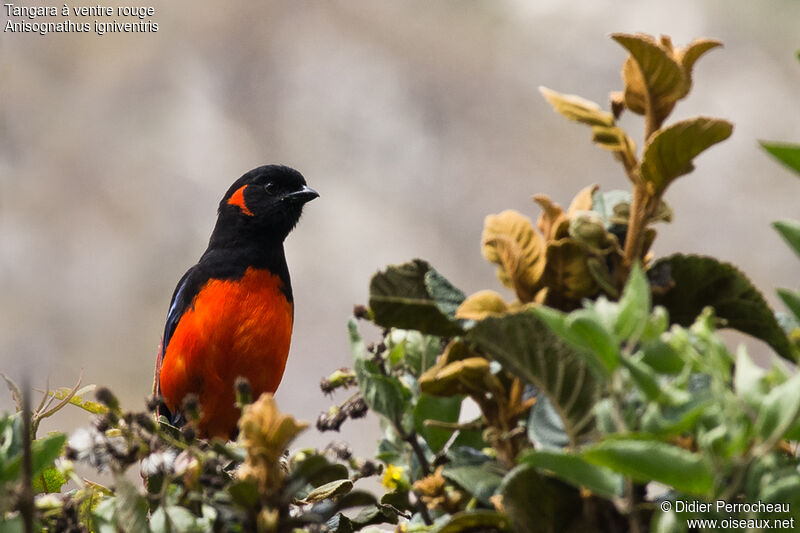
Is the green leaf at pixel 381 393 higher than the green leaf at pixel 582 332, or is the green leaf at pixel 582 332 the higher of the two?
the green leaf at pixel 381 393

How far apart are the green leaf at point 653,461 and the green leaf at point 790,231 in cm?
24

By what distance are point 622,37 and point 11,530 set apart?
625 mm

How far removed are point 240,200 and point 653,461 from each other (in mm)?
3448

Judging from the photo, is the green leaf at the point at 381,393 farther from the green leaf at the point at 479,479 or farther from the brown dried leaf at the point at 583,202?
the brown dried leaf at the point at 583,202

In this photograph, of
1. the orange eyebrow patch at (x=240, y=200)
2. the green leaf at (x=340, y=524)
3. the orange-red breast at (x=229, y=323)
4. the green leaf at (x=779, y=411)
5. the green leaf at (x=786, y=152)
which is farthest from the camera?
the orange eyebrow patch at (x=240, y=200)

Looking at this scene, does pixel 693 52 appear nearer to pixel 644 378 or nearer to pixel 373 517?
pixel 644 378

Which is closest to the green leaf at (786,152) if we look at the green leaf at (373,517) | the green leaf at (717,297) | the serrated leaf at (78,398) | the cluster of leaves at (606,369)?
the cluster of leaves at (606,369)

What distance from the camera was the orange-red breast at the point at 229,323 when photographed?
3.31 m

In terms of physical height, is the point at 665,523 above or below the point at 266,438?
below

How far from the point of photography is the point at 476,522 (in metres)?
0.69

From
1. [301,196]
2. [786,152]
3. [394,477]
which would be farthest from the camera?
[301,196]

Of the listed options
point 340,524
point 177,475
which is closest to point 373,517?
point 340,524

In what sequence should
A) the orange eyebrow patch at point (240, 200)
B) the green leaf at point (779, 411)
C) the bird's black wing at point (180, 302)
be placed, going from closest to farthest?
the green leaf at point (779, 411) < the bird's black wing at point (180, 302) < the orange eyebrow patch at point (240, 200)

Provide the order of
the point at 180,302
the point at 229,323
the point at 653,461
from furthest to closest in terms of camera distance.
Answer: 1. the point at 180,302
2. the point at 229,323
3. the point at 653,461
